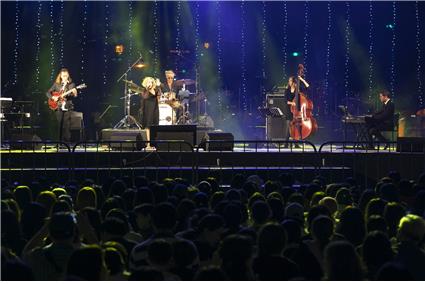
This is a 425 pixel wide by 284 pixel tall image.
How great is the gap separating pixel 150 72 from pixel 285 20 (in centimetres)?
542

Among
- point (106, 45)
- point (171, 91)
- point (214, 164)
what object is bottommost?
point (214, 164)

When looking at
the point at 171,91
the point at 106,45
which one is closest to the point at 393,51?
the point at 171,91

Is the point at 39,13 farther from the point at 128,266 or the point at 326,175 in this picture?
the point at 128,266

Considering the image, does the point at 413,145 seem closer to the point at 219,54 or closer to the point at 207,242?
the point at 207,242

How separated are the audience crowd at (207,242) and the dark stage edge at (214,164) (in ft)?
17.9

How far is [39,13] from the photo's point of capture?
86.8ft

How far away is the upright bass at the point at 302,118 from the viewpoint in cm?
2111

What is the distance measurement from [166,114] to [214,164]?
240 inches

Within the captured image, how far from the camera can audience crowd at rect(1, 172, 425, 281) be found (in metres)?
5.70

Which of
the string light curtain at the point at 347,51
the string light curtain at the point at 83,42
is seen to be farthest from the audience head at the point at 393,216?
the string light curtain at the point at 83,42

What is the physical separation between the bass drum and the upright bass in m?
3.94

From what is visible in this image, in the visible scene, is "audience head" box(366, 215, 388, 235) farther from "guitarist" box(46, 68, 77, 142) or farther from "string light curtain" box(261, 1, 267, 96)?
"string light curtain" box(261, 1, 267, 96)

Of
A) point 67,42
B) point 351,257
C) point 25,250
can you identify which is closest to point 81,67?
point 67,42

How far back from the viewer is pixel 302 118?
21.3 m
